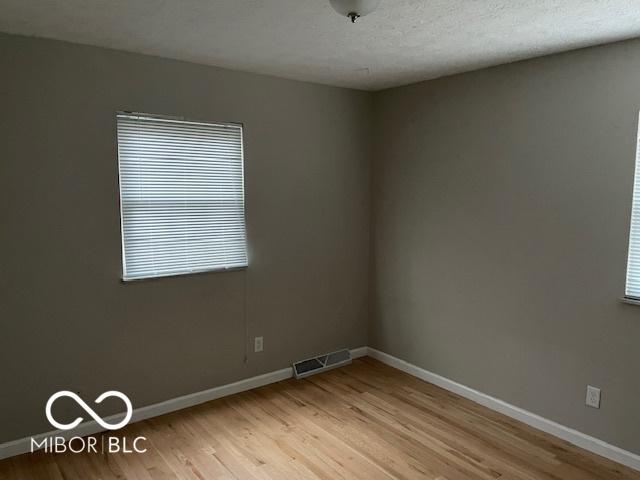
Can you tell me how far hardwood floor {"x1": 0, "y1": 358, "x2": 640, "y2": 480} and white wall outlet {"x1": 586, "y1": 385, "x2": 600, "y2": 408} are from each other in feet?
0.99

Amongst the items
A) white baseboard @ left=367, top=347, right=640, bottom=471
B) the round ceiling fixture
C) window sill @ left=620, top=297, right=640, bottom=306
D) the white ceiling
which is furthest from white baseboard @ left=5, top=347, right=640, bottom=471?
the round ceiling fixture

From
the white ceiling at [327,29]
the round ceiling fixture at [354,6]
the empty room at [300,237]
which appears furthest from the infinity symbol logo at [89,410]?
the round ceiling fixture at [354,6]

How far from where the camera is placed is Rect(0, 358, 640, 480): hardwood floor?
2.59 meters

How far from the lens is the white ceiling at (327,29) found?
2.10 meters

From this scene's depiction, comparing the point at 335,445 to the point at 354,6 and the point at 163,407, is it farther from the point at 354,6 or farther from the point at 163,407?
the point at 354,6

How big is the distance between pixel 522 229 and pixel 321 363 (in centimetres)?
203

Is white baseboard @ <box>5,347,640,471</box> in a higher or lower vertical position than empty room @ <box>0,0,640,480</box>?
lower

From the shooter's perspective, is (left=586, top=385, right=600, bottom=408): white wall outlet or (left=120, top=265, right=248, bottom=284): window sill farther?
(left=120, top=265, right=248, bottom=284): window sill

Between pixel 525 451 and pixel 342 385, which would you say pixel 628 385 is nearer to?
pixel 525 451

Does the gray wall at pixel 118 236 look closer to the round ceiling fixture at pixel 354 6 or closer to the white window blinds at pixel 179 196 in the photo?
the white window blinds at pixel 179 196

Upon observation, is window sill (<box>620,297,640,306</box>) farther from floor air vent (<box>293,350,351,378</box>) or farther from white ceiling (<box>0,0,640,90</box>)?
floor air vent (<box>293,350,351,378</box>)

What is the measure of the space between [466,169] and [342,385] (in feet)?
6.54

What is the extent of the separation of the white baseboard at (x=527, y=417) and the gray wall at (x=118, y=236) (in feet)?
2.17

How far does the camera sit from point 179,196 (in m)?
3.20
